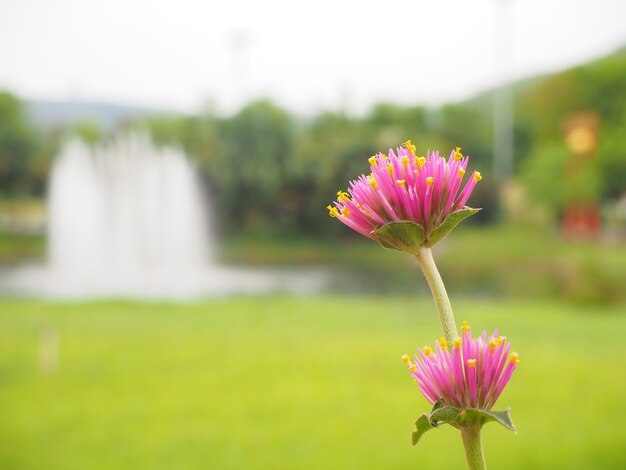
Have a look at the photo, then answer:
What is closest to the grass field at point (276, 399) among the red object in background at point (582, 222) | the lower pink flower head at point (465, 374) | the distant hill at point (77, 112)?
the lower pink flower head at point (465, 374)

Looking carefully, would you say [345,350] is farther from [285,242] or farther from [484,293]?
[285,242]

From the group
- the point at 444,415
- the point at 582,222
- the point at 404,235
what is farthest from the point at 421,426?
the point at 582,222

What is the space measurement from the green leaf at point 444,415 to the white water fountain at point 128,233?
26.2m

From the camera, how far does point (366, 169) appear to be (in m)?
34.2

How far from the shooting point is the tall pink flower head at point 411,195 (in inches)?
19.6

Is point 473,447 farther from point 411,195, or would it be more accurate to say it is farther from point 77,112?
point 77,112

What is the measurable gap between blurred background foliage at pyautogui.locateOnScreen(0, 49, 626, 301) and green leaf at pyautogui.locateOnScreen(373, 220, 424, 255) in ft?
92.9

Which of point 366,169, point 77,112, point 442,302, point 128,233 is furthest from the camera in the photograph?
point 77,112

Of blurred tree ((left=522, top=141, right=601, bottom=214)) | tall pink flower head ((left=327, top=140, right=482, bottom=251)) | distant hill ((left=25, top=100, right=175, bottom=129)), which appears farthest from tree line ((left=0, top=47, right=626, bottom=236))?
tall pink flower head ((left=327, top=140, right=482, bottom=251))

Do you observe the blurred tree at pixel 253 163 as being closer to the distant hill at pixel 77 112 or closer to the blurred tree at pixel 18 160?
the distant hill at pixel 77 112

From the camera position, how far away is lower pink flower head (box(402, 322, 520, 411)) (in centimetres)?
48

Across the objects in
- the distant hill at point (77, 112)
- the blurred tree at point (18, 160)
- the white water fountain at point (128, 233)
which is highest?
the distant hill at point (77, 112)

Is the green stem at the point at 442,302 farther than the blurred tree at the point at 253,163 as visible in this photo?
No

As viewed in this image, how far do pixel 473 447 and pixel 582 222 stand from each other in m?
32.9
